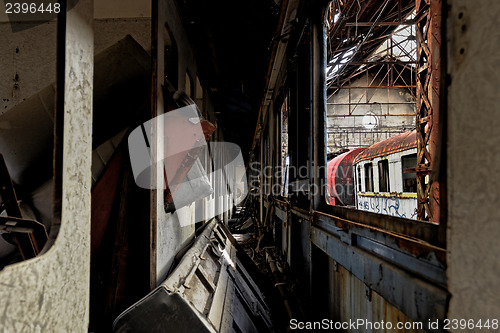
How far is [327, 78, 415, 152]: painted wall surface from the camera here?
1798cm

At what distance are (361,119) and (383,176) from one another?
12229 mm

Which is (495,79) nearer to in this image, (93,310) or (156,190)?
(156,190)

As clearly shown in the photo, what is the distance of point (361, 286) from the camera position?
71.5 inches

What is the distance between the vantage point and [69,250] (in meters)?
1.02

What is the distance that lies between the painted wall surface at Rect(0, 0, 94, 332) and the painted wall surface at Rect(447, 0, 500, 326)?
1.27m

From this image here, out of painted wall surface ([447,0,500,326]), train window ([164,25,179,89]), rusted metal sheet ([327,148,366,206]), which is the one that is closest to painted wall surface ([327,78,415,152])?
rusted metal sheet ([327,148,366,206])

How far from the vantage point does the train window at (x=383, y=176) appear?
7168 millimetres

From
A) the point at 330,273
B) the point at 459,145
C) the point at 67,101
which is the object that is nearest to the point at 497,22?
the point at 459,145

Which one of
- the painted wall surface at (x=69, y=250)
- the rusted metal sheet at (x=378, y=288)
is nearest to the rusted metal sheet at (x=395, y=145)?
the rusted metal sheet at (x=378, y=288)

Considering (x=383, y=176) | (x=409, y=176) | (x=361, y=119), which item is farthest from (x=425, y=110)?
(x=361, y=119)

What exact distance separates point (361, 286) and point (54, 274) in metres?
1.72

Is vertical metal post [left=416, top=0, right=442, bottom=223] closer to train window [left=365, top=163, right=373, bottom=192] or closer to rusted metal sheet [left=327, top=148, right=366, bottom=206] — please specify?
train window [left=365, top=163, right=373, bottom=192]

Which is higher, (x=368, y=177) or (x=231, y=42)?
(x=231, y=42)

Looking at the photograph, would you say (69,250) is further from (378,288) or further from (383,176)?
(383,176)
